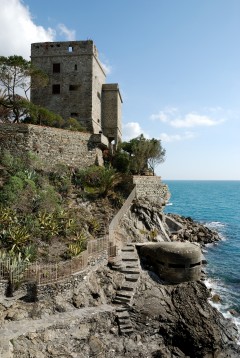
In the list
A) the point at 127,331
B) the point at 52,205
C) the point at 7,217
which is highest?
the point at 52,205

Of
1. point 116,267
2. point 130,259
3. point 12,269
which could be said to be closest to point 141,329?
point 116,267

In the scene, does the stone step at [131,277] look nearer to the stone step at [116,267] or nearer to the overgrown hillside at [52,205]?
the stone step at [116,267]

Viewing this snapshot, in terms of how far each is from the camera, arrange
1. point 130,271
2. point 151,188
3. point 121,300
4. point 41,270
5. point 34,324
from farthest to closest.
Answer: point 151,188
point 130,271
point 121,300
point 41,270
point 34,324

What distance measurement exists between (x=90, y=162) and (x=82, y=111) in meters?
9.04

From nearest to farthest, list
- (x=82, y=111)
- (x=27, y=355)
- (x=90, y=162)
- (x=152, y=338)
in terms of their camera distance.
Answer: (x=27, y=355)
(x=152, y=338)
(x=90, y=162)
(x=82, y=111)

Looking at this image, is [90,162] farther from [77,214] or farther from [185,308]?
[185,308]

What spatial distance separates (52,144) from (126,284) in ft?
45.8

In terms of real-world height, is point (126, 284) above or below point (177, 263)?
below

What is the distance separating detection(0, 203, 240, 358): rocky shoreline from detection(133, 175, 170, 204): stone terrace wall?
939 centimetres

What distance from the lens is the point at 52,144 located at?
2606 cm

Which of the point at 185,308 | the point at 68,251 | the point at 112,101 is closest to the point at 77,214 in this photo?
the point at 68,251

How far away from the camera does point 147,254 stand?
838 inches

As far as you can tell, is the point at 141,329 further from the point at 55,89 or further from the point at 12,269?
the point at 55,89

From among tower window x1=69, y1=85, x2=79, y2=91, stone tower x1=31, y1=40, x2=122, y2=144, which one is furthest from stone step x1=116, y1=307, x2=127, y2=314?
tower window x1=69, y1=85, x2=79, y2=91
